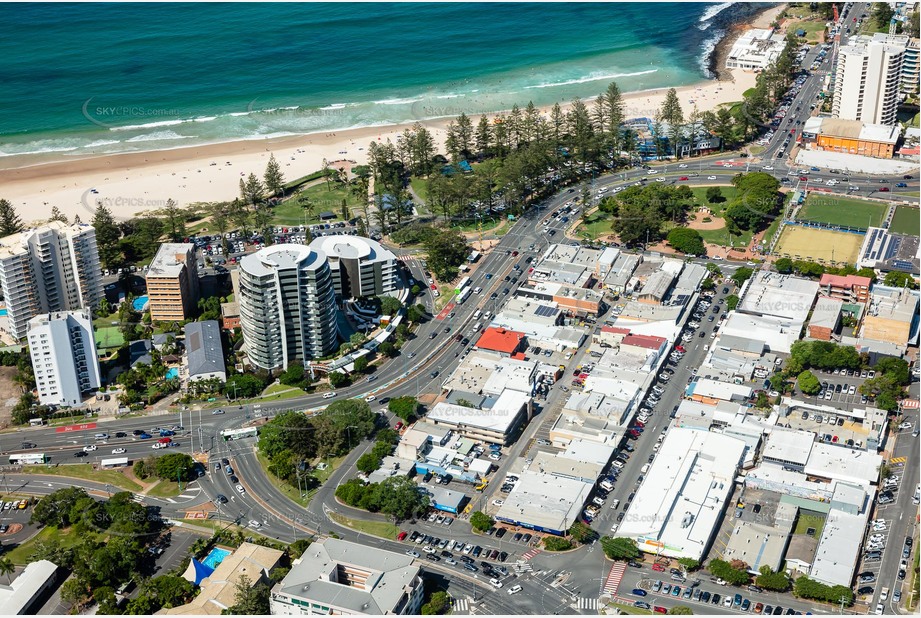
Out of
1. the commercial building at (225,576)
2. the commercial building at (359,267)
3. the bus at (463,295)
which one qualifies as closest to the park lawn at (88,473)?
the commercial building at (225,576)

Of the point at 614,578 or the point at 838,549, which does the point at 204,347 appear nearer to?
the point at 614,578

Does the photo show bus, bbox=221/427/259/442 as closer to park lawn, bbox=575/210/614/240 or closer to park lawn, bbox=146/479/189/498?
park lawn, bbox=146/479/189/498

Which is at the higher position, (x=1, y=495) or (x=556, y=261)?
(x=556, y=261)

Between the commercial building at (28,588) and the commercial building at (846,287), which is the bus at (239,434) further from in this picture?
the commercial building at (846,287)

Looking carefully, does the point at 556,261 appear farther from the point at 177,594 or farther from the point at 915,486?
the point at 177,594

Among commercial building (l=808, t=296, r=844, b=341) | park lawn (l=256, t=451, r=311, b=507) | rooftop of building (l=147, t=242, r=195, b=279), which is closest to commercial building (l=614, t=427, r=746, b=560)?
commercial building (l=808, t=296, r=844, b=341)

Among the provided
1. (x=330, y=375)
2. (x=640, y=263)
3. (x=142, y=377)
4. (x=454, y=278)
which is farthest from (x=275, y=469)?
(x=640, y=263)

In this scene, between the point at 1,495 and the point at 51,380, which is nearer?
the point at 1,495
